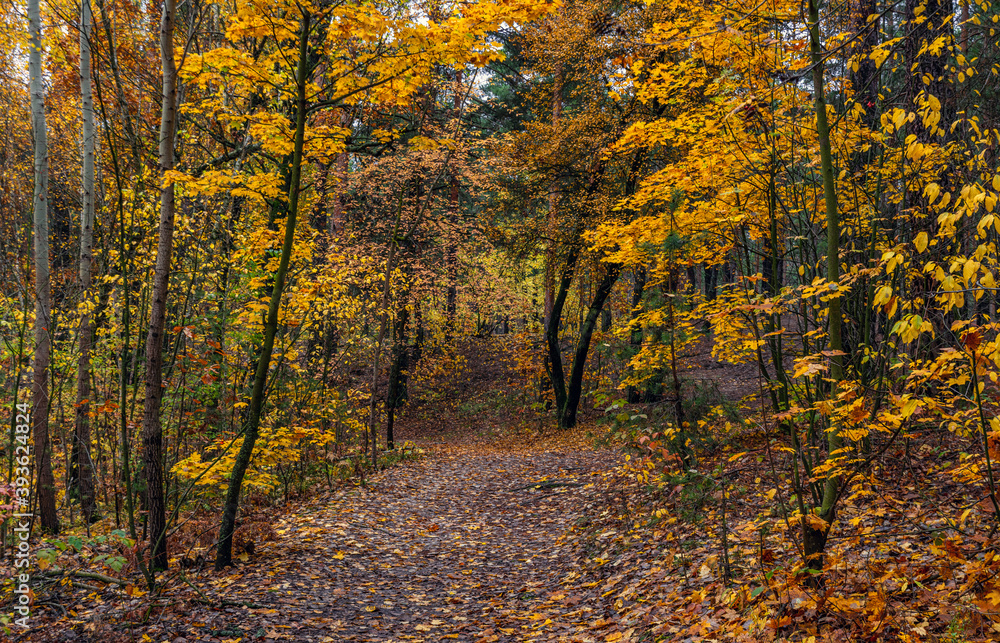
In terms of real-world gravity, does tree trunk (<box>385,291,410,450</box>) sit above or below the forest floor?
above

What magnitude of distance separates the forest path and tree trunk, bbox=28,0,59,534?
2978 mm

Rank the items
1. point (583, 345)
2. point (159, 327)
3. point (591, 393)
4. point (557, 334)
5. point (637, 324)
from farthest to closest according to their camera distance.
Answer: point (557, 334)
point (583, 345)
point (637, 324)
point (591, 393)
point (159, 327)

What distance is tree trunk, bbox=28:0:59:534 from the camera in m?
6.38

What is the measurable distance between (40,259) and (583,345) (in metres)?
12.2

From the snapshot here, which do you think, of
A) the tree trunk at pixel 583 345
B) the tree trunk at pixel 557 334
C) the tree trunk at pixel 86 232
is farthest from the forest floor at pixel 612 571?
the tree trunk at pixel 557 334

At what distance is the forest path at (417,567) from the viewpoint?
4727 millimetres

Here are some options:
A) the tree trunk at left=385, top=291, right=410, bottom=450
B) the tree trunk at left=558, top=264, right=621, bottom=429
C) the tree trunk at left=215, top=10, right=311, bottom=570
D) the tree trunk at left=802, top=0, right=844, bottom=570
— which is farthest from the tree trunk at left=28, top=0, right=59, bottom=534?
the tree trunk at left=558, top=264, right=621, bottom=429

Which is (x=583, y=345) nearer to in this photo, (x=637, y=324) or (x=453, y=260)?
(x=453, y=260)

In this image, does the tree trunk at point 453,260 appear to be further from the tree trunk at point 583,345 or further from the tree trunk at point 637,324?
the tree trunk at point 637,324

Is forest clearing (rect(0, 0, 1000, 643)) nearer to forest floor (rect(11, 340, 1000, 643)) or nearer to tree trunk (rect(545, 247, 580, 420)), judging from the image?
forest floor (rect(11, 340, 1000, 643))

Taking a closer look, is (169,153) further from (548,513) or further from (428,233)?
(428,233)

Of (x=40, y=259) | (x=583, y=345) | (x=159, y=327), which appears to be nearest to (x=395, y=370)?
(x=583, y=345)

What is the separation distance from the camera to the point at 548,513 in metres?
8.58

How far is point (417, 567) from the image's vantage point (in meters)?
6.55
